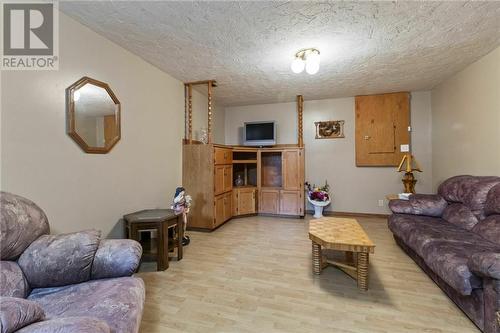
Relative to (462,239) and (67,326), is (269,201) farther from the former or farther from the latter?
(67,326)

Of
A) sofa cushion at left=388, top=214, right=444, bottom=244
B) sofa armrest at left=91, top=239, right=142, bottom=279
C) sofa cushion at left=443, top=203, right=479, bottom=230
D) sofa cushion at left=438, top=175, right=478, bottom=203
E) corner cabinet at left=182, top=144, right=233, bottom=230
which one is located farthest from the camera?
corner cabinet at left=182, top=144, right=233, bottom=230

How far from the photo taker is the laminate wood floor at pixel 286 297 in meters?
1.55

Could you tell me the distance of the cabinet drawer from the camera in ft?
12.2

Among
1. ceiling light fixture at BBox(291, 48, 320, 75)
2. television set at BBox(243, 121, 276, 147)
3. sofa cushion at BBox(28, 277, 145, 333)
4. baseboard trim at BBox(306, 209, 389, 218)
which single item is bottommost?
baseboard trim at BBox(306, 209, 389, 218)

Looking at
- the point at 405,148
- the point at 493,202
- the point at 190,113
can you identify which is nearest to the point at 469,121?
the point at 405,148

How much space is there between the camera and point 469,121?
120 inches

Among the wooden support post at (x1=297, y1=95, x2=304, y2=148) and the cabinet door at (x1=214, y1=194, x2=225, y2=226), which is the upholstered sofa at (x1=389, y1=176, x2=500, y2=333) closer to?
the wooden support post at (x1=297, y1=95, x2=304, y2=148)

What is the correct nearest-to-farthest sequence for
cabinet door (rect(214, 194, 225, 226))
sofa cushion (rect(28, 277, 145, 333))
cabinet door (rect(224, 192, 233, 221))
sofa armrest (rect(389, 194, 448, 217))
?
sofa cushion (rect(28, 277, 145, 333)), sofa armrest (rect(389, 194, 448, 217)), cabinet door (rect(214, 194, 225, 226)), cabinet door (rect(224, 192, 233, 221))

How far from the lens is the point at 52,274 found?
128 centimetres

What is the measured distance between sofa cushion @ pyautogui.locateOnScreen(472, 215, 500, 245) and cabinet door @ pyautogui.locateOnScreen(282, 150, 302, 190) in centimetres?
259

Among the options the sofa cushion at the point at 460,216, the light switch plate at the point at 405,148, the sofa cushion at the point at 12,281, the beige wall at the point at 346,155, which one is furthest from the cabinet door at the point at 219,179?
the light switch plate at the point at 405,148

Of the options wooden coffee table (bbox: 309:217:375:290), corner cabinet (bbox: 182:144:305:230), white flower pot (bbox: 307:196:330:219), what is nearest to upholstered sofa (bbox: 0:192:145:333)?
wooden coffee table (bbox: 309:217:375:290)

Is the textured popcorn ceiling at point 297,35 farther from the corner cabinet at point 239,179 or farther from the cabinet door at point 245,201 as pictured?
the cabinet door at point 245,201

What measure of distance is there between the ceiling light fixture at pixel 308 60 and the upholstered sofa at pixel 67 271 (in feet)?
8.17
